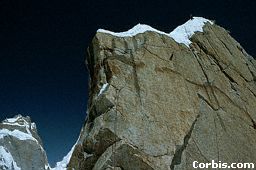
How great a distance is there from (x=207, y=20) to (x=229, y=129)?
13508 mm

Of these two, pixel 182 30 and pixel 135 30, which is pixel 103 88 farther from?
pixel 182 30

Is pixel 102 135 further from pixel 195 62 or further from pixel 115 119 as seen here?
pixel 195 62

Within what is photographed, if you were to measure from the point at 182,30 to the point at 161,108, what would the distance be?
411 inches

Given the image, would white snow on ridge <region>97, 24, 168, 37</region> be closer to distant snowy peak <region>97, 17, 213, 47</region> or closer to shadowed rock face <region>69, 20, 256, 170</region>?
distant snowy peak <region>97, 17, 213, 47</region>

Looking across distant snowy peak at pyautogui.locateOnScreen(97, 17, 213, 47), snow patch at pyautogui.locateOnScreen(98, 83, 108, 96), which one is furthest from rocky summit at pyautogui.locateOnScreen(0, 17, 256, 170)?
distant snowy peak at pyautogui.locateOnScreen(97, 17, 213, 47)

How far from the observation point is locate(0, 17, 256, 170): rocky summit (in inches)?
875

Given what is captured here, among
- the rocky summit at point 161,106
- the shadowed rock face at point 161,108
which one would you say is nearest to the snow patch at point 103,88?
the rocky summit at point 161,106

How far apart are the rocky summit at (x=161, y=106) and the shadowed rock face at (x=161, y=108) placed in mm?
58

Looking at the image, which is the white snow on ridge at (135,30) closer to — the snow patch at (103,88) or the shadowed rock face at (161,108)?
the shadowed rock face at (161,108)

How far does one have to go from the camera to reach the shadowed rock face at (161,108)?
22.2m

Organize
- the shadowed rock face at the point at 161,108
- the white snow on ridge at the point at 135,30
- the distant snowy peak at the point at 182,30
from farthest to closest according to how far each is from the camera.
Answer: the distant snowy peak at the point at 182,30, the white snow on ridge at the point at 135,30, the shadowed rock face at the point at 161,108

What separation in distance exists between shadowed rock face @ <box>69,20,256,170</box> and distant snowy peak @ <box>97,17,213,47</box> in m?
0.65

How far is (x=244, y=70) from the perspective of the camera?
32.8m

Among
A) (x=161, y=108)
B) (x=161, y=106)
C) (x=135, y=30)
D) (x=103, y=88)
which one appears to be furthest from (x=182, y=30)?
(x=103, y=88)
